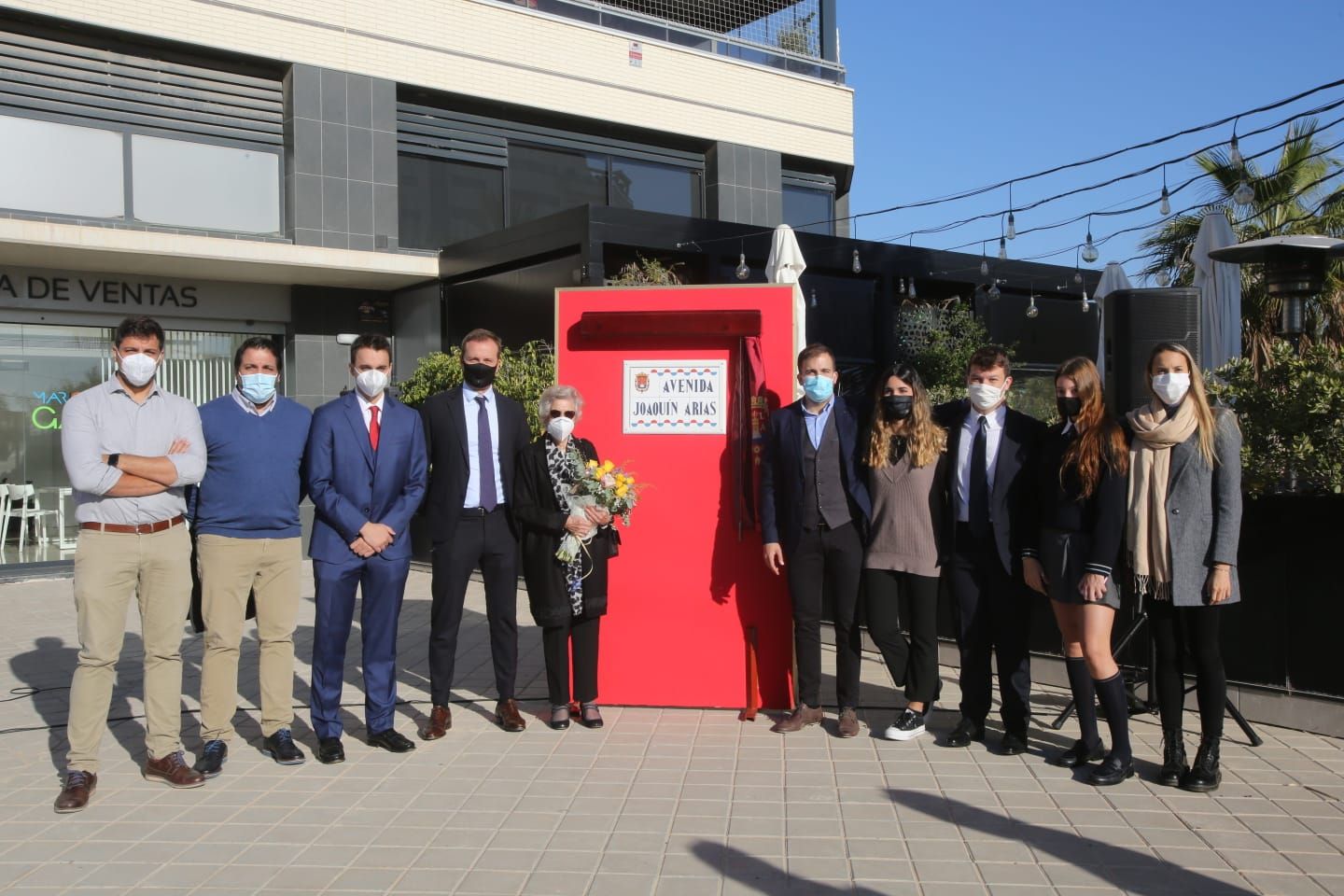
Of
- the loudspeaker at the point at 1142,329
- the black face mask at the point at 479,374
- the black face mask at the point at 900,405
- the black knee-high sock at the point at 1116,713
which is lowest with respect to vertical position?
the black knee-high sock at the point at 1116,713

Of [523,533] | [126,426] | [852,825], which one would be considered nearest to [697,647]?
[523,533]

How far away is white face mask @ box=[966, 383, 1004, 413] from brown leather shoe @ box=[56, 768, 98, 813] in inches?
178

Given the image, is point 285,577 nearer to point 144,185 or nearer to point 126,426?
point 126,426

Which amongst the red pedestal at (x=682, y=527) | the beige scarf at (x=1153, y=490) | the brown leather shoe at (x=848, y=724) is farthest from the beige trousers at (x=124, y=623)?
the beige scarf at (x=1153, y=490)

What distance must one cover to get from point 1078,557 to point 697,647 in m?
2.30

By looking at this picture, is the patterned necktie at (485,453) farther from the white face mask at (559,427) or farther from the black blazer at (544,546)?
the white face mask at (559,427)

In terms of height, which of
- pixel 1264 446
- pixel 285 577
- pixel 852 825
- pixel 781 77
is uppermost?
pixel 781 77

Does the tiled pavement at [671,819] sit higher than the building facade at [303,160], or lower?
lower

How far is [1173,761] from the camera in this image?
16.5 feet

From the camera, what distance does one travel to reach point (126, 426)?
5.03m

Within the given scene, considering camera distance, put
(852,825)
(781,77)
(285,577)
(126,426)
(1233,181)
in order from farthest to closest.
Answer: (781,77)
(1233,181)
(285,577)
(126,426)
(852,825)

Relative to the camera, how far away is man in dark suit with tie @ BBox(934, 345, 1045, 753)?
18.1 ft

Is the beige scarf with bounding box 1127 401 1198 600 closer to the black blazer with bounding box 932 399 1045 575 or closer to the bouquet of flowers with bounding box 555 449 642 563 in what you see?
the black blazer with bounding box 932 399 1045 575

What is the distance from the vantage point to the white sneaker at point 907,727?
582cm
